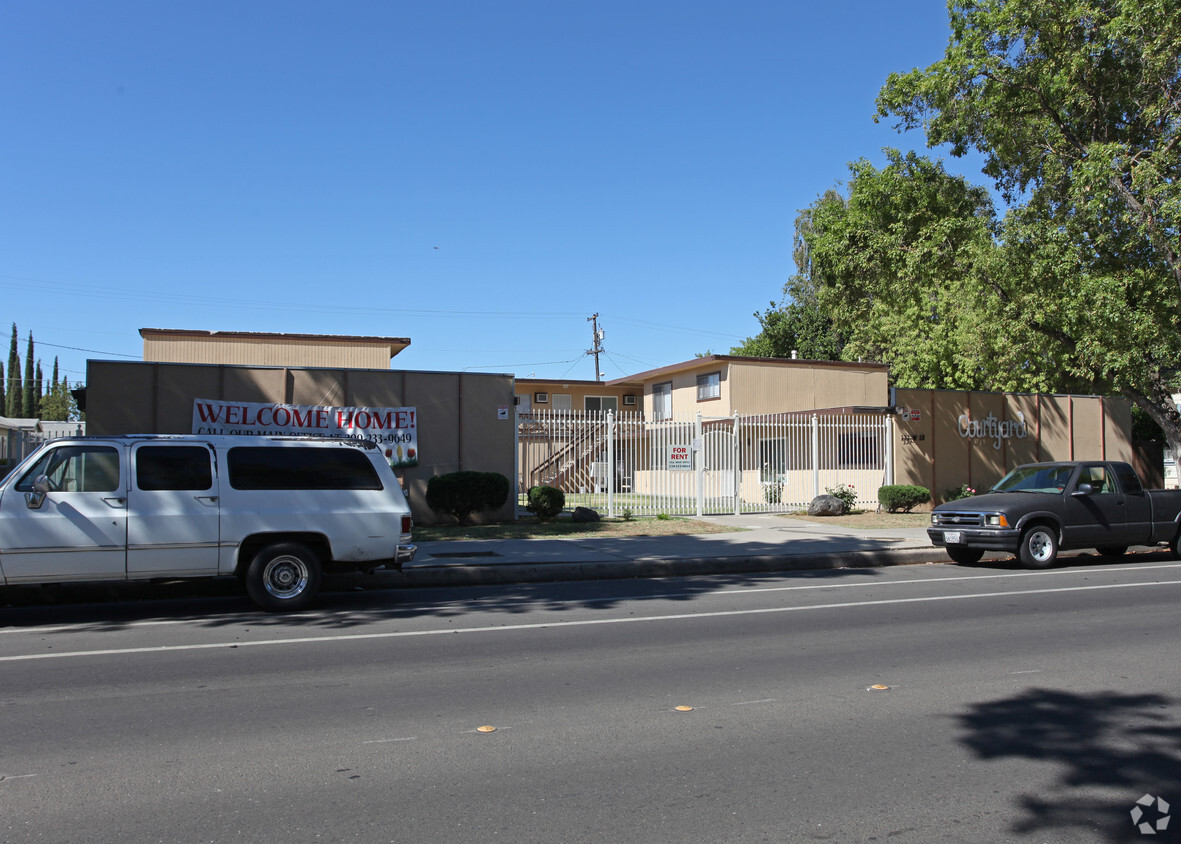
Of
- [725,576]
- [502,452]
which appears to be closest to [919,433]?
[502,452]

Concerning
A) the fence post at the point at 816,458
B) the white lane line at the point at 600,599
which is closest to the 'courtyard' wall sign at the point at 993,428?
the fence post at the point at 816,458

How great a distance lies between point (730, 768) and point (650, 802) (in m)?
0.65

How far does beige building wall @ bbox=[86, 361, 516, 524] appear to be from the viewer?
17766mm

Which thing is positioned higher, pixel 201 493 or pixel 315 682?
pixel 201 493

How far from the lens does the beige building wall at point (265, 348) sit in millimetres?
30953

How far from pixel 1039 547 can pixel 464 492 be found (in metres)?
10.6

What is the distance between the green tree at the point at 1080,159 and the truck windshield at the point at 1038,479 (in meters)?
6.19

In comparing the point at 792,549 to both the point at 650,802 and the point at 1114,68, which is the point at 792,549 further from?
the point at 1114,68

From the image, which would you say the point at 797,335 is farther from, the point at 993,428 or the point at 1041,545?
the point at 1041,545

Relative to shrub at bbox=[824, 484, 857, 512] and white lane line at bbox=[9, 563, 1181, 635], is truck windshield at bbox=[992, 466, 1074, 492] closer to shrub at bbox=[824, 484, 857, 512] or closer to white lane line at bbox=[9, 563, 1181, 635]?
white lane line at bbox=[9, 563, 1181, 635]

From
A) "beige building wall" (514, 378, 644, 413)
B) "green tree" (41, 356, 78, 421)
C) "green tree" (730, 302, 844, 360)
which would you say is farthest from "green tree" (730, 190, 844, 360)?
"green tree" (41, 356, 78, 421)

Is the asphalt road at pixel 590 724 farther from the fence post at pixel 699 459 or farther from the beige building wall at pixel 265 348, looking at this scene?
the beige building wall at pixel 265 348

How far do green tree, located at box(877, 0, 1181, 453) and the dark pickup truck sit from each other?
19.4 feet

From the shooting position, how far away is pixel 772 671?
7.09 metres
